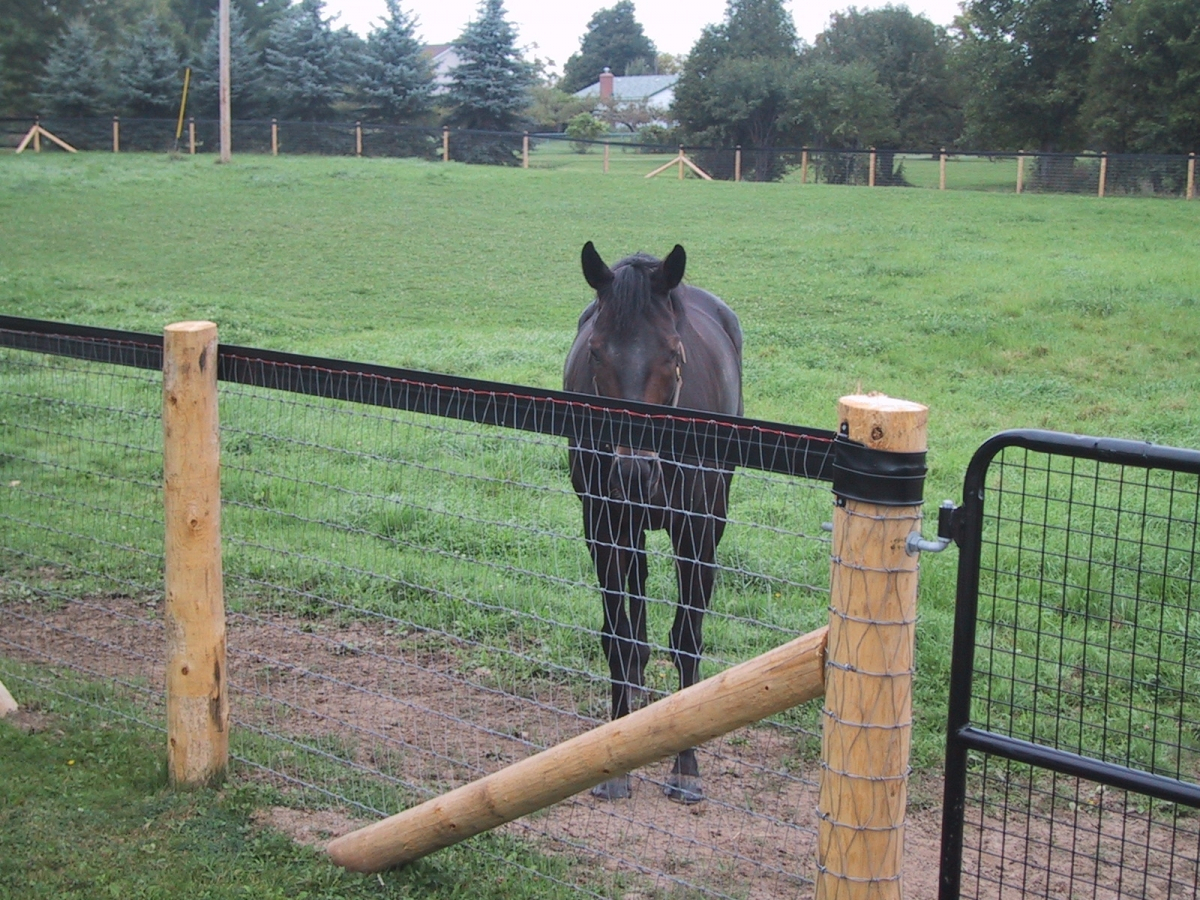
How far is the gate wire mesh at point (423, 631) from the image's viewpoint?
3770 mm

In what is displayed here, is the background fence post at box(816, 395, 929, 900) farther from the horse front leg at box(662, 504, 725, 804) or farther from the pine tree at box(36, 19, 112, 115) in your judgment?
the pine tree at box(36, 19, 112, 115)

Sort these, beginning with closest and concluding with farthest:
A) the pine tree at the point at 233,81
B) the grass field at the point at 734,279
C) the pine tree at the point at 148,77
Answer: the grass field at the point at 734,279, the pine tree at the point at 148,77, the pine tree at the point at 233,81

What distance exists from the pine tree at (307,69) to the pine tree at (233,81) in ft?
2.20

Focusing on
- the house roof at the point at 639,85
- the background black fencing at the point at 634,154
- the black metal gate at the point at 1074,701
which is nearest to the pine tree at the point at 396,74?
the background black fencing at the point at 634,154

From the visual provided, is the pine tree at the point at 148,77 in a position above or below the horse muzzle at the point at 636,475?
above

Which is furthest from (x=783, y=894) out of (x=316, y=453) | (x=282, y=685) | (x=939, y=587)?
(x=316, y=453)

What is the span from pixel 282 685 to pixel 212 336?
182 centimetres

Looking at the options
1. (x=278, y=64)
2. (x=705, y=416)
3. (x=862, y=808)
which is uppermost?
(x=278, y=64)

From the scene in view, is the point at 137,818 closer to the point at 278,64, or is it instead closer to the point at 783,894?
the point at 783,894

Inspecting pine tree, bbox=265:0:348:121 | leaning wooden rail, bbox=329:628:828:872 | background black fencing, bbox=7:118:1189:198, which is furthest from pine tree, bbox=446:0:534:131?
leaning wooden rail, bbox=329:628:828:872

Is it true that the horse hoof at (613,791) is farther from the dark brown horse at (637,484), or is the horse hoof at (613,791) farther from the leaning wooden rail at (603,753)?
the leaning wooden rail at (603,753)

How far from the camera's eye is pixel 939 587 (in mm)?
6059

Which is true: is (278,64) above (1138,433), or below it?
above

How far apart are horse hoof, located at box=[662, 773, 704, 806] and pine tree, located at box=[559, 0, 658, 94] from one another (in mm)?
104792
